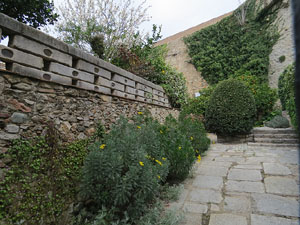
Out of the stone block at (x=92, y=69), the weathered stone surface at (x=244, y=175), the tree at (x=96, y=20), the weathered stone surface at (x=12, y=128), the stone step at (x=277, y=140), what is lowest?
the weathered stone surface at (x=244, y=175)

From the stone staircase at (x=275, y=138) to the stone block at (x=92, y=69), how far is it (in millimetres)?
4623

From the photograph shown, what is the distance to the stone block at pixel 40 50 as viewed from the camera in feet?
5.53

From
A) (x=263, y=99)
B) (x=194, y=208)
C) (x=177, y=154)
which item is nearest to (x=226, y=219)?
(x=194, y=208)

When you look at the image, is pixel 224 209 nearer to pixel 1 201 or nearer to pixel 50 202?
pixel 50 202

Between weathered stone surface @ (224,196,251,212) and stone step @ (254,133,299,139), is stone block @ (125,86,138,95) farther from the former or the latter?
stone step @ (254,133,299,139)

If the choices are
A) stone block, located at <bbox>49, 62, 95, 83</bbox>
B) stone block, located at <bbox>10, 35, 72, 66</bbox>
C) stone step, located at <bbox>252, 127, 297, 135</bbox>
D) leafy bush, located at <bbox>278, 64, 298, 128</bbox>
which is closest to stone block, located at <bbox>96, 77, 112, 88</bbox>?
stone block, located at <bbox>49, 62, 95, 83</bbox>

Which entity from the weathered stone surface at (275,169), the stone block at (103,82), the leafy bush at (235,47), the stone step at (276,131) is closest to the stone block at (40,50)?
the stone block at (103,82)

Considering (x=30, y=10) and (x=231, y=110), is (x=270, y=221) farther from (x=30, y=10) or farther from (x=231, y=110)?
(x=30, y=10)

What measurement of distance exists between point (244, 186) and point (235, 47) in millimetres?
8905

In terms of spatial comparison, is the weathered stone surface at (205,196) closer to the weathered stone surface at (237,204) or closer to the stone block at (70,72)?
the weathered stone surface at (237,204)

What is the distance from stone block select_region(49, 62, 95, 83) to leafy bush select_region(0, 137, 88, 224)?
0.80m

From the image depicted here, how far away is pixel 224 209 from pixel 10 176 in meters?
2.15

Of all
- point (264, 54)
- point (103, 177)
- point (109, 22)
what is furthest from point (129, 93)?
point (264, 54)

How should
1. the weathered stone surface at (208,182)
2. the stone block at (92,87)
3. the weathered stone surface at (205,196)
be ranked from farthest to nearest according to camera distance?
the weathered stone surface at (208,182), the stone block at (92,87), the weathered stone surface at (205,196)
